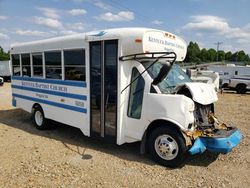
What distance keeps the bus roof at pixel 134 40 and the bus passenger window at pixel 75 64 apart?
164mm

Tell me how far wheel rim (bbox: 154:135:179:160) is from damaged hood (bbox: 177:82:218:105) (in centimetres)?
92

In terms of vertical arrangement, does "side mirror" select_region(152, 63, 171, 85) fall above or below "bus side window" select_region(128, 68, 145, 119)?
above

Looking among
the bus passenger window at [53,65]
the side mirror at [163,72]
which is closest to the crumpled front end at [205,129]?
the side mirror at [163,72]

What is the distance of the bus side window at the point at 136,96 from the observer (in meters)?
5.35

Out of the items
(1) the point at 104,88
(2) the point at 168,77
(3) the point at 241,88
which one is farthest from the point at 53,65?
(3) the point at 241,88

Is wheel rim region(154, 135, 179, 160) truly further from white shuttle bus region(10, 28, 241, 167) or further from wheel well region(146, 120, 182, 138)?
wheel well region(146, 120, 182, 138)

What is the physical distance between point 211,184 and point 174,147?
0.91 metres

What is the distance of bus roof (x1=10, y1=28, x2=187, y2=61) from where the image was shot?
5141 mm

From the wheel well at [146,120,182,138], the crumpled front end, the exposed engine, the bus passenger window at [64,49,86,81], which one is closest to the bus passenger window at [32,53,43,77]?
the bus passenger window at [64,49,86,81]

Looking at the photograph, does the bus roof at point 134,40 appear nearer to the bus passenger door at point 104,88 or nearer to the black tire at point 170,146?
the bus passenger door at point 104,88

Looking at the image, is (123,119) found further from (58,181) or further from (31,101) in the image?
(31,101)

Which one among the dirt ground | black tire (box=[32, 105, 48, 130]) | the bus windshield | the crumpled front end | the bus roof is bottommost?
the dirt ground

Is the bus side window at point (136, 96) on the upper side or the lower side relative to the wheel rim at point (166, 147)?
upper

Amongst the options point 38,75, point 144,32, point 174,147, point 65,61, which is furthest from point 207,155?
point 38,75
